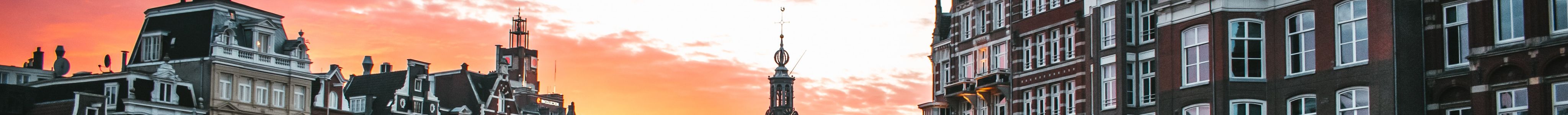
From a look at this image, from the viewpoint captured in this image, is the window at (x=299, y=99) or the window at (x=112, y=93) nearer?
the window at (x=112, y=93)

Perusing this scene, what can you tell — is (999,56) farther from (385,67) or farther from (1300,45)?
(385,67)

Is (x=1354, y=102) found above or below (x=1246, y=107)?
below

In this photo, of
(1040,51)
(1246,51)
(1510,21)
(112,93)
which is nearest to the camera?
(1510,21)

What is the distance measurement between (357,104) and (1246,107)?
4936 centimetres

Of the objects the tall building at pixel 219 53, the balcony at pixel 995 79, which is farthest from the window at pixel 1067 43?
the tall building at pixel 219 53

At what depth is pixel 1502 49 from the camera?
50.9 metres

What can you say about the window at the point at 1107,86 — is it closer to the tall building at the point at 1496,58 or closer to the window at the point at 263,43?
the tall building at the point at 1496,58

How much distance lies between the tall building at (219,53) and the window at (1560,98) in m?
49.1

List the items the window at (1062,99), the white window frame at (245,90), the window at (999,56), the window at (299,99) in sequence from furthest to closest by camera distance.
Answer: the window at (299,99) → the white window frame at (245,90) → the window at (999,56) → the window at (1062,99)

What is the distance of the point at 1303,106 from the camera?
2235 inches

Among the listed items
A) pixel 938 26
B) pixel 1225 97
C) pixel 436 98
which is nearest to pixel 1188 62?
pixel 1225 97

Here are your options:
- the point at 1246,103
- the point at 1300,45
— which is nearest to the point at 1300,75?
the point at 1300,45

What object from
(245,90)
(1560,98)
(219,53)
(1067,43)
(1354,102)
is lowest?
(1560,98)

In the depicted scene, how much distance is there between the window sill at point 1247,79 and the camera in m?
57.7
